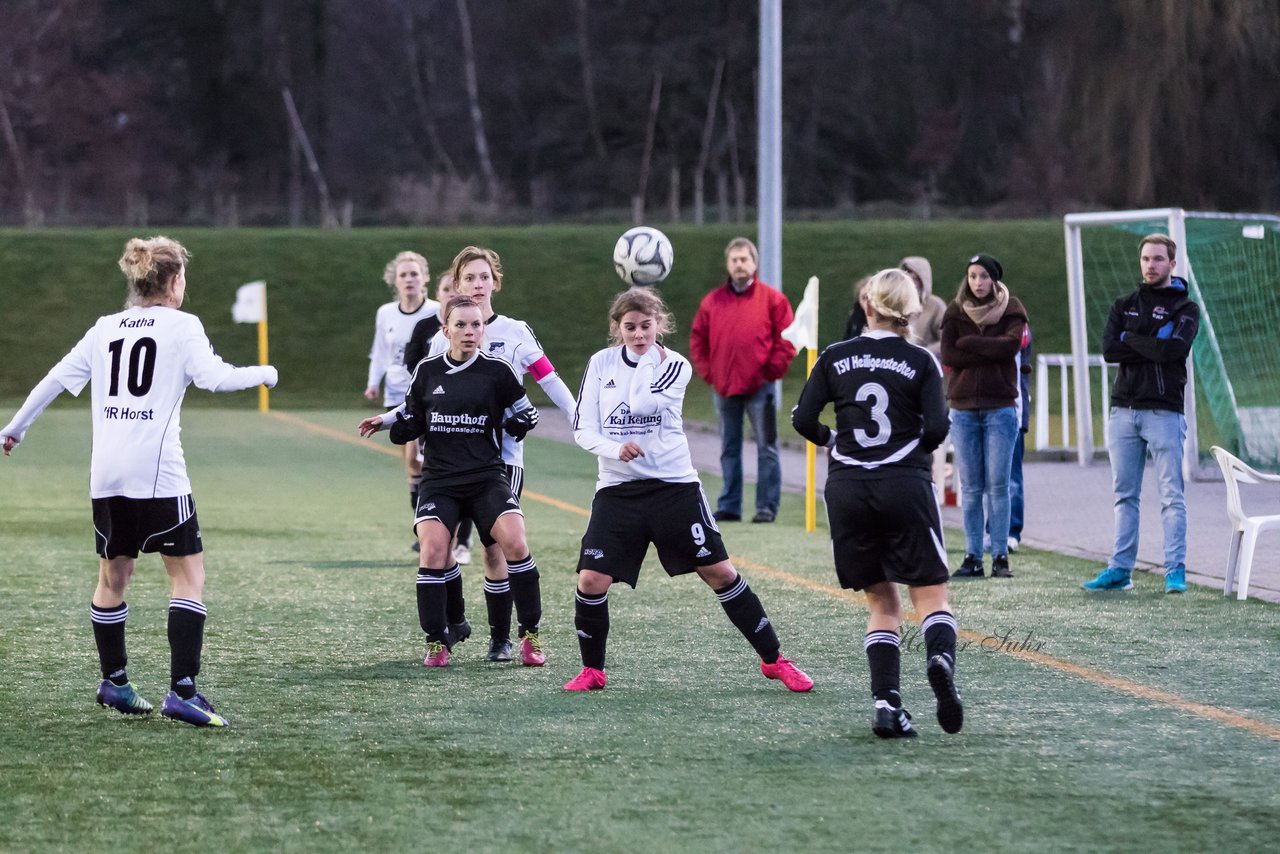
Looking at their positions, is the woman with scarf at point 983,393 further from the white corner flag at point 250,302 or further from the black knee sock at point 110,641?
the white corner flag at point 250,302

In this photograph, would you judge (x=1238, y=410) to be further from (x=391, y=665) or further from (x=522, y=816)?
(x=522, y=816)

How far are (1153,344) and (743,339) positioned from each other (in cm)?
388

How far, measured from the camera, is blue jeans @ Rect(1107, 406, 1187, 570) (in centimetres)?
976

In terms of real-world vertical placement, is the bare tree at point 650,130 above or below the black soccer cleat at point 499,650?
above

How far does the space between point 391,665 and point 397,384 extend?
3.98 metres

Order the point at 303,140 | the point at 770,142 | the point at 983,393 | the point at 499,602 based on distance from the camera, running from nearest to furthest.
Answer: the point at 499,602 → the point at 983,393 → the point at 770,142 → the point at 303,140

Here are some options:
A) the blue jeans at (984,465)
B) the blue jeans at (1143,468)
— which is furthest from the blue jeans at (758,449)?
the blue jeans at (1143,468)

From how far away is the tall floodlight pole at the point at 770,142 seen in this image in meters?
18.8

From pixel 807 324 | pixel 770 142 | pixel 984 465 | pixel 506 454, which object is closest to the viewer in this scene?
pixel 506 454

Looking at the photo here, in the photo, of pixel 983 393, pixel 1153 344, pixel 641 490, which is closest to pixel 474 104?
pixel 983 393

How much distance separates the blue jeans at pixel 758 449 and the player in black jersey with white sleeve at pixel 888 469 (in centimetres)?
696

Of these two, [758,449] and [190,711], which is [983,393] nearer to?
[758,449]

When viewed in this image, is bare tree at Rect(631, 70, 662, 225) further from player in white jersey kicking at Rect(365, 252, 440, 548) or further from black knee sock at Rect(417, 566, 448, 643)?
black knee sock at Rect(417, 566, 448, 643)

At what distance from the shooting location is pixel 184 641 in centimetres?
631
